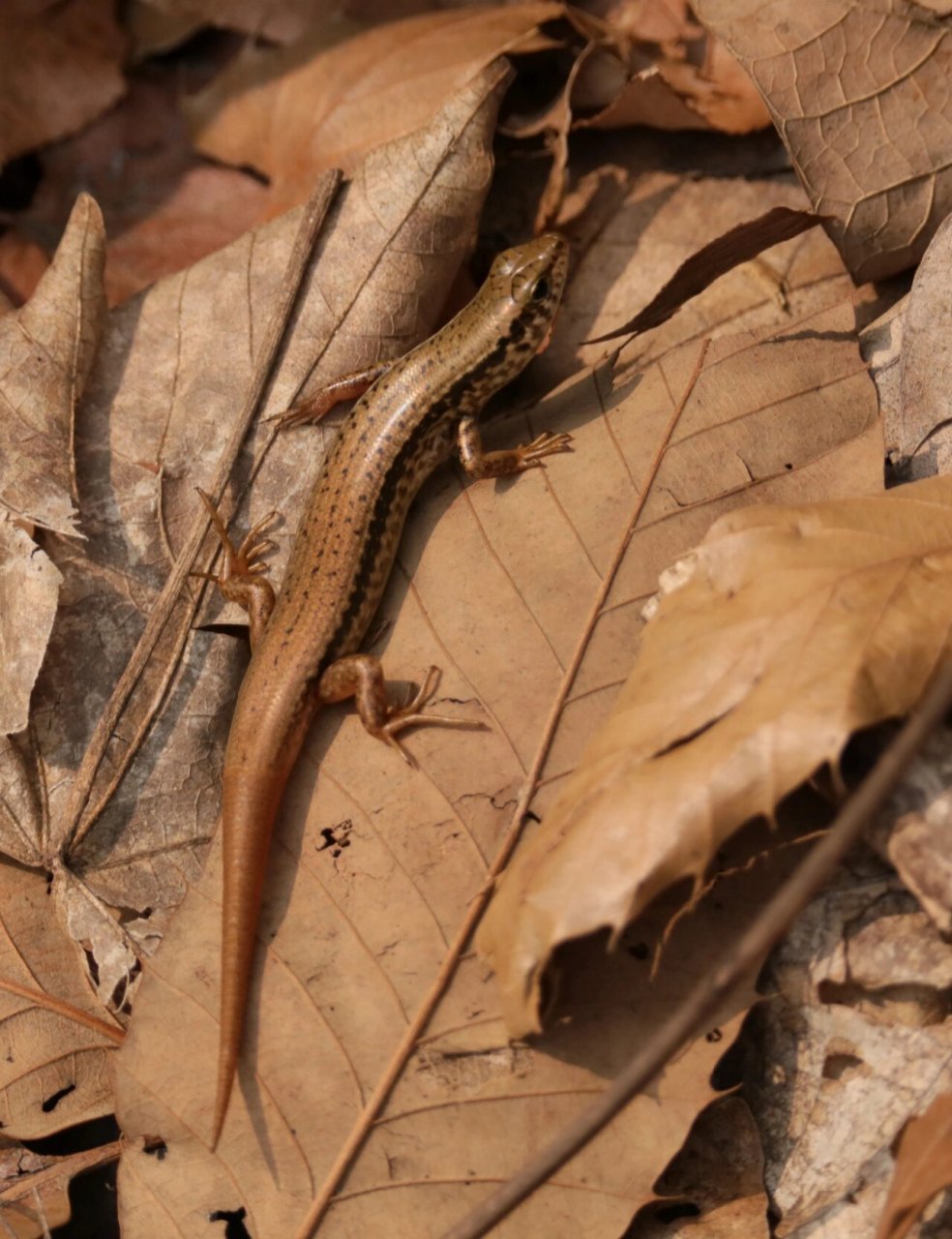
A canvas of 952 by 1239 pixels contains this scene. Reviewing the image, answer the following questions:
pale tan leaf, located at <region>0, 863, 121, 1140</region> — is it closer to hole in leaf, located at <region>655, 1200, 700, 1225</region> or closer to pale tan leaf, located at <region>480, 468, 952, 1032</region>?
pale tan leaf, located at <region>480, 468, 952, 1032</region>

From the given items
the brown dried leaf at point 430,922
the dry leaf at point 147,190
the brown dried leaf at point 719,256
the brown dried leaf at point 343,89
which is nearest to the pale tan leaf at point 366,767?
the brown dried leaf at point 430,922

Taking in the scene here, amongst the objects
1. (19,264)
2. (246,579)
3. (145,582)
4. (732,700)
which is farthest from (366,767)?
(19,264)

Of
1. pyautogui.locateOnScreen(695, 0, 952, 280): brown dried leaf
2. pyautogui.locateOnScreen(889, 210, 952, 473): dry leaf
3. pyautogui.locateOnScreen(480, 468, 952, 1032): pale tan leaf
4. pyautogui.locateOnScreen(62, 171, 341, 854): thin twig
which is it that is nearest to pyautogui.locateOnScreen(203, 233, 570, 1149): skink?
pyautogui.locateOnScreen(62, 171, 341, 854): thin twig

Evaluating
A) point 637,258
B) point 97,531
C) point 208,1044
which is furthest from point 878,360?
point 208,1044

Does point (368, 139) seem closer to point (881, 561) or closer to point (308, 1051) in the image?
point (881, 561)

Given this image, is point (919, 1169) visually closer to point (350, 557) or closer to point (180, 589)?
point (350, 557)

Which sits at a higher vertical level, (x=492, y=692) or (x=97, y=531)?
(x=97, y=531)

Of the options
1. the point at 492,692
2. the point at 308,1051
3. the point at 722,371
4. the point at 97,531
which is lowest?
the point at 308,1051
